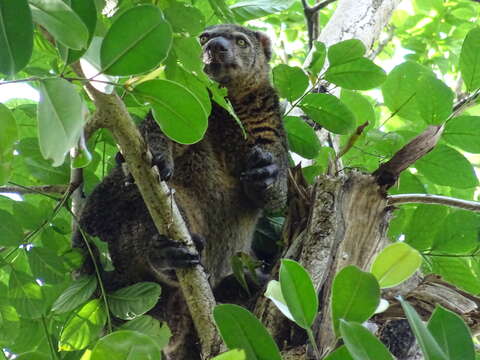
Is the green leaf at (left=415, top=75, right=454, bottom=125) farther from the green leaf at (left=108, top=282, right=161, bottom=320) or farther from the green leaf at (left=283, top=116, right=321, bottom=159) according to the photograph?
the green leaf at (left=108, top=282, right=161, bottom=320)

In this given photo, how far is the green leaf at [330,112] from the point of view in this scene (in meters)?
2.93

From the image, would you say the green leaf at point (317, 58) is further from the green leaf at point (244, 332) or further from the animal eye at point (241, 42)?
the green leaf at point (244, 332)

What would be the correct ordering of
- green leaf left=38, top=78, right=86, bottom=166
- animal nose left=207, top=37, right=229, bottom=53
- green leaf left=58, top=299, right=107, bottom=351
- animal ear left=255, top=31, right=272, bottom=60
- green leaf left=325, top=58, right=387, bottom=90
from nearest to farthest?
green leaf left=38, top=78, right=86, bottom=166 < green leaf left=58, top=299, right=107, bottom=351 < green leaf left=325, top=58, right=387, bottom=90 < animal nose left=207, top=37, right=229, bottom=53 < animal ear left=255, top=31, right=272, bottom=60

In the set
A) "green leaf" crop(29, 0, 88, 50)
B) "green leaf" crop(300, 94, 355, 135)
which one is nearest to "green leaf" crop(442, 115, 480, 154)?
"green leaf" crop(300, 94, 355, 135)

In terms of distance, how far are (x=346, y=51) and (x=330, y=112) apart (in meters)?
0.29

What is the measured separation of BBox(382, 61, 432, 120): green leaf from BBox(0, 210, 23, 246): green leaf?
63.5 inches

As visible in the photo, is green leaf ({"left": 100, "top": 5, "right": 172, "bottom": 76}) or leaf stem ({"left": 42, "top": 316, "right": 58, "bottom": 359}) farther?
leaf stem ({"left": 42, "top": 316, "right": 58, "bottom": 359})

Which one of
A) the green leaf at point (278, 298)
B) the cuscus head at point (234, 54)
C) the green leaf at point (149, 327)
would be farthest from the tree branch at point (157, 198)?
the cuscus head at point (234, 54)

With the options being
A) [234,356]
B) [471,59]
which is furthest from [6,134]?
[471,59]

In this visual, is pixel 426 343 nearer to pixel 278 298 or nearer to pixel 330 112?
pixel 278 298

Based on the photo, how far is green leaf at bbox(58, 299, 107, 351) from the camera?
8.01ft

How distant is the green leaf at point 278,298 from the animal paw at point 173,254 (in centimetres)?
82

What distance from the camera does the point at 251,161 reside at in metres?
3.34

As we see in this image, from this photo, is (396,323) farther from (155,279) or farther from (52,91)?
(52,91)
